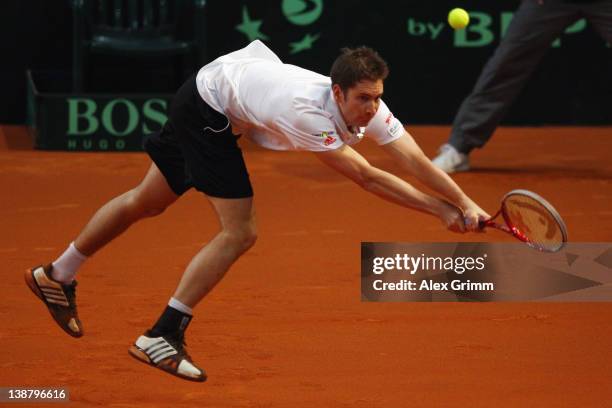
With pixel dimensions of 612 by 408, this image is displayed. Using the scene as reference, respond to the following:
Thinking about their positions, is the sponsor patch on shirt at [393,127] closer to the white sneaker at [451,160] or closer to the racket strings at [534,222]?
the racket strings at [534,222]

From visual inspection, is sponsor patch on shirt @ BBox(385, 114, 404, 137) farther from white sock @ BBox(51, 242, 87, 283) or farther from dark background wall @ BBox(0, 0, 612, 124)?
dark background wall @ BBox(0, 0, 612, 124)

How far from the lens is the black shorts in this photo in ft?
16.8

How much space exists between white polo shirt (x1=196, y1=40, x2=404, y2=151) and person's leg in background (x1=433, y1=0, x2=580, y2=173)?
409 cm

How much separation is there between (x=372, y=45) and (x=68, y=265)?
5407 millimetres

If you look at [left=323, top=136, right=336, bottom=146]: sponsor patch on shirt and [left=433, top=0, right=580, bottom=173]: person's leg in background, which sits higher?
[left=323, top=136, right=336, bottom=146]: sponsor patch on shirt

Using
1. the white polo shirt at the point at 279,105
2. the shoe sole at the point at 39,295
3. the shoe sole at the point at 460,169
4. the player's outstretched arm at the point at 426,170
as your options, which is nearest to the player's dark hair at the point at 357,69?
the white polo shirt at the point at 279,105

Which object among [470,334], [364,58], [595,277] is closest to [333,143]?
[364,58]

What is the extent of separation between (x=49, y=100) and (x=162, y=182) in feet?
14.5

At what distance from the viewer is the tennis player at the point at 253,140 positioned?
4.87m

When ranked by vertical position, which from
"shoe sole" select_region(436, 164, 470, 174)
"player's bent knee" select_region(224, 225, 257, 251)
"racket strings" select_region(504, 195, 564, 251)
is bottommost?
"shoe sole" select_region(436, 164, 470, 174)

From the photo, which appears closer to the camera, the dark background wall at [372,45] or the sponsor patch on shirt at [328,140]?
the sponsor patch on shirt at [328,140]

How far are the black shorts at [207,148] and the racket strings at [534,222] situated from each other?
1.00 meters

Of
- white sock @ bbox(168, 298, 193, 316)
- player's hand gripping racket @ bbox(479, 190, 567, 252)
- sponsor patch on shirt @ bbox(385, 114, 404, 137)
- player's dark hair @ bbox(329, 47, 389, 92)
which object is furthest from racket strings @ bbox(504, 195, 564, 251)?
white sock @ bbox(168, 298, 193, 316)

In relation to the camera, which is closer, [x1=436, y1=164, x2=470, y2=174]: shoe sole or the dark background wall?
[x1=436, y1=164, x2=470, y2=174]: shoe sole
